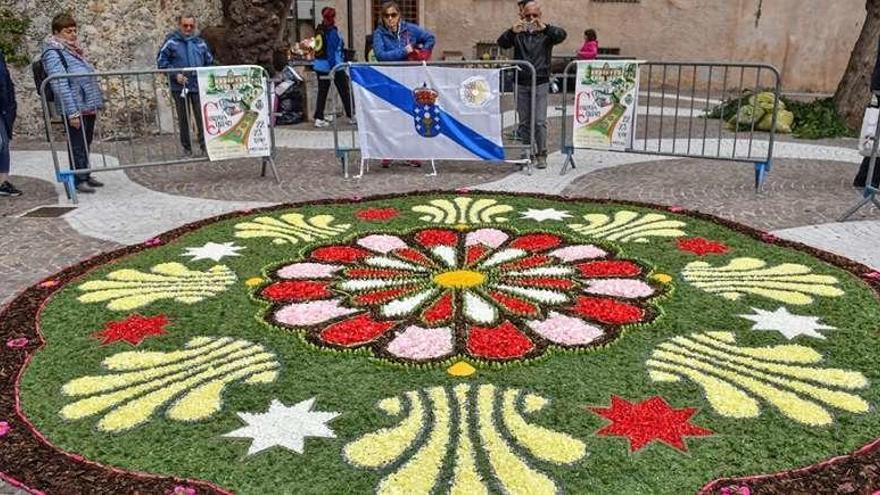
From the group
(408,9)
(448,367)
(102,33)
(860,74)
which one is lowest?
(448,367)

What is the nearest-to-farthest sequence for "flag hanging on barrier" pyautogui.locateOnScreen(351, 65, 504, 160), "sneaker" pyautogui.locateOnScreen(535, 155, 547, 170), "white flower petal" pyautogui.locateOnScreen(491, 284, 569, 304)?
"white flower petal" pyautogui.locateOnScreen(491, 284, 569, 304) → "flag hanging on barrier" pyautogui.locateOnScreen(351, 65, 504, 160) → "sneaker" pyautogui.locateOnScreen(535, 155, 547, 170)

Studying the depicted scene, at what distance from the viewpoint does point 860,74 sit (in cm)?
1221

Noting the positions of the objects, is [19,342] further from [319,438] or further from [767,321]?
[767,321]

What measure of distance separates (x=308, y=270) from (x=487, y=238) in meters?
1.54

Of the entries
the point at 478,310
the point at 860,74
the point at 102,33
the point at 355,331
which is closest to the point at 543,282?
the point at 478,310

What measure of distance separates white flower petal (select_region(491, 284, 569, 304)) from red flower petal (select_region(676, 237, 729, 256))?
1.48m

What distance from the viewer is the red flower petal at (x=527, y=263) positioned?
559 centimetres

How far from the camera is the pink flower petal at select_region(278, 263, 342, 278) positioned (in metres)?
5.49

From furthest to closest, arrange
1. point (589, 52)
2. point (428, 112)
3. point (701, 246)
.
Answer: point (589, 52), point (428, 112), point (701, 246)

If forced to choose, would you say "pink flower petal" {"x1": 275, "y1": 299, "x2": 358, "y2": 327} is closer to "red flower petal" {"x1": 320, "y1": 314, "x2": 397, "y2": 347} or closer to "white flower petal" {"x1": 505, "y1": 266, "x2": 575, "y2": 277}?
"red flower petal" {"x1": 320, "y1": 314, "x2": 397, "y2": 347}

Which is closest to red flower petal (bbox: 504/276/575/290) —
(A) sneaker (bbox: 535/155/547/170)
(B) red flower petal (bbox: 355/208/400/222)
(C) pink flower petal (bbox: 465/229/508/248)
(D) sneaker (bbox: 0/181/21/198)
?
(C) pink flower petal (bbox: 465/229/508/248)

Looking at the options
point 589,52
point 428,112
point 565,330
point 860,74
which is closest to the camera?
point 565,330

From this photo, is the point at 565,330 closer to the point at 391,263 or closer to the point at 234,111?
the point at 391,263

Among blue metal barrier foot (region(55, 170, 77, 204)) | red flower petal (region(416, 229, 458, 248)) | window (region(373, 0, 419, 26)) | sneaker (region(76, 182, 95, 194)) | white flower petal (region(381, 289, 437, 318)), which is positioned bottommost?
white flower petal (region(381, 289, 437, 318))
